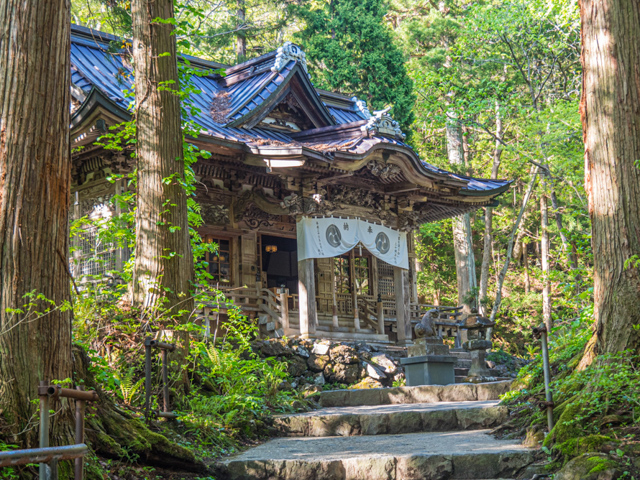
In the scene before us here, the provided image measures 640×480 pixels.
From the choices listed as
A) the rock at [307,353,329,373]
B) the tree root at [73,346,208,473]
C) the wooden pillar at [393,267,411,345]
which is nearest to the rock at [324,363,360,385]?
the rock at [307,353,329,373]

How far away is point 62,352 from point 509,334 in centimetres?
2398

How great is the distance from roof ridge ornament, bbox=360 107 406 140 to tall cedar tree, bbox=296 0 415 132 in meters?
7.72

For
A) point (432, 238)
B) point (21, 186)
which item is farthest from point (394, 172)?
point (432, 238)

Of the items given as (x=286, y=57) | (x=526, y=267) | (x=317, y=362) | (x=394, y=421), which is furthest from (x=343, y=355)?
(x=526, y=267)

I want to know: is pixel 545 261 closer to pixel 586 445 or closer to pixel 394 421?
pixel 394 421

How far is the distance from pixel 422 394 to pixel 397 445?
304 centimetres

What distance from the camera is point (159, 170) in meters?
6.92

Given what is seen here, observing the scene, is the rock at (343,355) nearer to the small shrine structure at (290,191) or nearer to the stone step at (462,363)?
the small shrine structure at (290,191)

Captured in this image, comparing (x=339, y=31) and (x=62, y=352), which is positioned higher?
(x=339, y=31)

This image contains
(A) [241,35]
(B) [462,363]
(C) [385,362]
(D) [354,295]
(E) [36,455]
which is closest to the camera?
(E) [36,455]

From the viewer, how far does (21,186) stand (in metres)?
4.16

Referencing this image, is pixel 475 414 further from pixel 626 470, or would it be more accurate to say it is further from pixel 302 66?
pixel 302 66

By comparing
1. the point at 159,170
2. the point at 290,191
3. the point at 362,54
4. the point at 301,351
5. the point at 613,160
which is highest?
the point at 362,54

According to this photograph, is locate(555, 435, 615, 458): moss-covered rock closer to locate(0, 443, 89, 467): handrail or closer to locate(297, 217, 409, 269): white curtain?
locate(0, 443, 89, 467): handrail
